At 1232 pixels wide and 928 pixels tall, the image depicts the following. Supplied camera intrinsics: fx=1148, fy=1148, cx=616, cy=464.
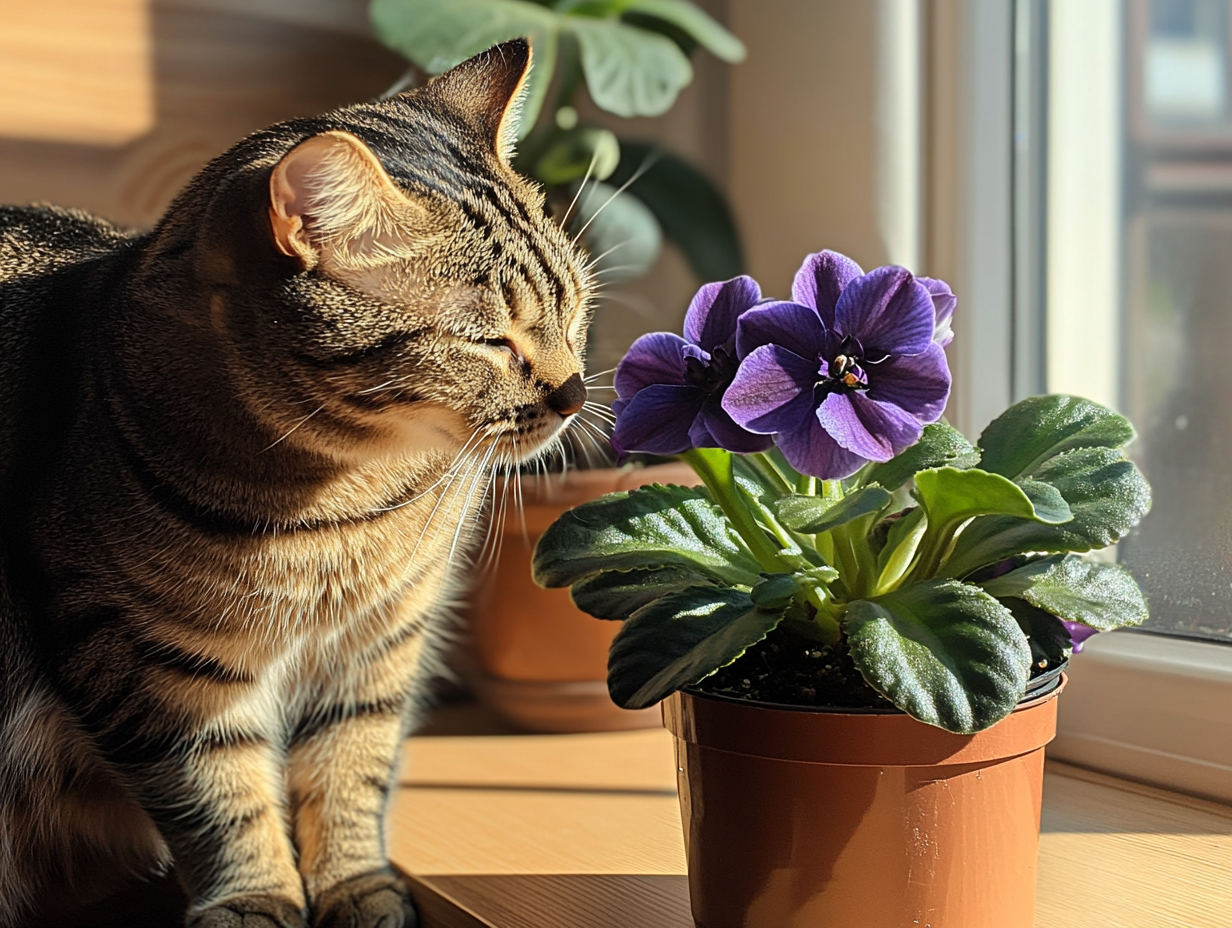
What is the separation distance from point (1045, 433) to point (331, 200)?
0.46 meters

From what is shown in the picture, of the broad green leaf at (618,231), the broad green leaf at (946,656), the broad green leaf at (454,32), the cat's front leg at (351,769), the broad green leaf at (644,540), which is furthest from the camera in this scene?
the broad green leaf at (618,231)

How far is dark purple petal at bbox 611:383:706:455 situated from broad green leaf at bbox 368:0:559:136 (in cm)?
53

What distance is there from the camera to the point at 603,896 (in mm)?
810

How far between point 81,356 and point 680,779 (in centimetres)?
55

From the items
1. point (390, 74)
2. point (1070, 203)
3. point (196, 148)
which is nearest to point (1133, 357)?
point (1070, 203)

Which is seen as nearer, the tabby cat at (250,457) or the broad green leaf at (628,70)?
the tabby cat at (250,457)

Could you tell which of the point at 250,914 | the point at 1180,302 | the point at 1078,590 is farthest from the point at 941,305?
the point at 250,914

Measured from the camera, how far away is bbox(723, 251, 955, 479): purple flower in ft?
1.93

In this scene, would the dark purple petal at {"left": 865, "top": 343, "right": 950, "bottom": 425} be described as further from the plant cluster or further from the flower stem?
the plant cluster

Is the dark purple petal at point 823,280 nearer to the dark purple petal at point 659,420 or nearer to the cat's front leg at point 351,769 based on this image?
the dark purple petal at point 659,420

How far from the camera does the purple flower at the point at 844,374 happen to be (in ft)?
1.93

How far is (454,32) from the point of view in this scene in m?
1.13

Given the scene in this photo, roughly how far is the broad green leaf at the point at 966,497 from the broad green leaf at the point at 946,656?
41mm

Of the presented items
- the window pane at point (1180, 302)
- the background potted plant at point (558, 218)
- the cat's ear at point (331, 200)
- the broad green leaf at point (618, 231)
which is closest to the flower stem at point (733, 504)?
the cat's ear at point (331, 200)
